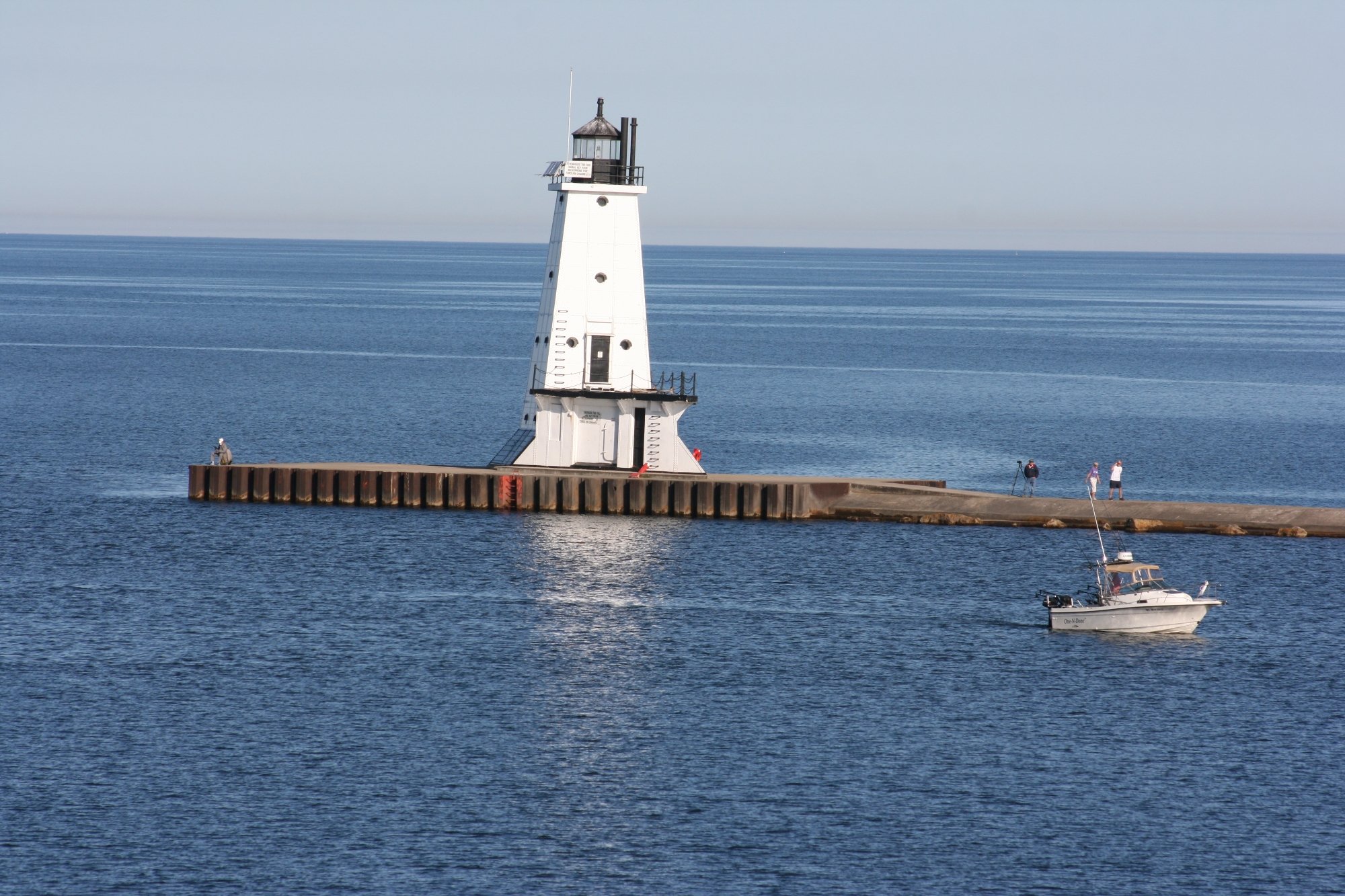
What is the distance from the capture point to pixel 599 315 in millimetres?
63562

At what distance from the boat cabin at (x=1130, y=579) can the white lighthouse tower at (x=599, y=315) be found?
1769cm

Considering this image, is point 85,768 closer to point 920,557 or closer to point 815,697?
point 815,697

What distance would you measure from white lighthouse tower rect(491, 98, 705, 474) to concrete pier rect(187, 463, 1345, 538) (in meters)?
2.17

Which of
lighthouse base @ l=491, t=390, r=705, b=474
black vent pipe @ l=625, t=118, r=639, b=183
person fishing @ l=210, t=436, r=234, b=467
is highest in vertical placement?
black vent pipe @ l=625, t=118, r=639, b=183

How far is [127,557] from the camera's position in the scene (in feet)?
187

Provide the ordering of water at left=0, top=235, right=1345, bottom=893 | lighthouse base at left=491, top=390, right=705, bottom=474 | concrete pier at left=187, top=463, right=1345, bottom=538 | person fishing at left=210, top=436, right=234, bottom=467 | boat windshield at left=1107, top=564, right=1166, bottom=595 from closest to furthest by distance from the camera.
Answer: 1. water at left=0, top=235, right=1345, bottom=893
2. boat windshield at left=1107, top=564, right=1166, bottom=595
3. concrete pier at left=187, top=463, right=1345, bottom=538
4. lighthouse base at left=491, top=390, right=705, bottom=474
5. person fishing at left=210, top=436, right=234, bottom=467

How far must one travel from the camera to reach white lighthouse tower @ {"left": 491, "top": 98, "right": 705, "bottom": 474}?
208 feet

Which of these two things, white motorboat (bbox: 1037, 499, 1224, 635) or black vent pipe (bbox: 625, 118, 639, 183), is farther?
black vent pipe (bbox: 625, 118, 639, 183)

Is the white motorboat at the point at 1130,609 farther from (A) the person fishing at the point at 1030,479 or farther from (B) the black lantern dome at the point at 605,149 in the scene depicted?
(B) the black lantern dome at the point at 605,149

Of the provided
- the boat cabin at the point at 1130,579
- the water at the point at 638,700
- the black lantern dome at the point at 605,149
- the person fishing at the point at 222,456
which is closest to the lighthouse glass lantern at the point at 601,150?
the black lantern dome at the point at 605,149

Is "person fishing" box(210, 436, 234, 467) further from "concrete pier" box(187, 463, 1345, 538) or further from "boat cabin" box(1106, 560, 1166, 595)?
"boat cabin" box(1106, 560, 1166, 595)

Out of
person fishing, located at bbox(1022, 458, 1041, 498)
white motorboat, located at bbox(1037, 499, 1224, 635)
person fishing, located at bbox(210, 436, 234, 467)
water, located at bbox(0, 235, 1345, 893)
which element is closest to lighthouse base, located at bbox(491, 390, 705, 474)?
water, located at bbox(0, 235, 1345, 893)

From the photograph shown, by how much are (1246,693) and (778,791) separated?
1448 centimetres

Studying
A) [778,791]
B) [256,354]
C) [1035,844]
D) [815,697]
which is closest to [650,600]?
[815,697]
